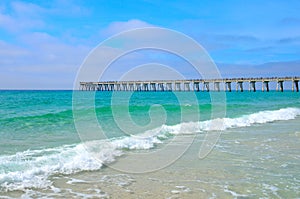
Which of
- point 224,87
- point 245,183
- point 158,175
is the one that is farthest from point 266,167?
point 224,87

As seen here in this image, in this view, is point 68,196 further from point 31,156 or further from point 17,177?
point 31,156

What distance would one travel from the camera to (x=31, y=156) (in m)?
8.99

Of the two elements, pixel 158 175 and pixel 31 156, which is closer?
pixel 158 175

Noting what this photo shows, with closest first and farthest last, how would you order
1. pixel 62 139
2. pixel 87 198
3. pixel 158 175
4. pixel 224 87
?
pixel 87 198 < pixel 158 175 < pixel 62 139 < pixel 224 87

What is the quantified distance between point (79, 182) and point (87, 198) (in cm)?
110

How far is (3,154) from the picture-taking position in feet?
30.9

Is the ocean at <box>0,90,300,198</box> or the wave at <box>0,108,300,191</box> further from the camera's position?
the wave at <box>0,108,300,191</box>

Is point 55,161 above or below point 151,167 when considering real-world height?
above

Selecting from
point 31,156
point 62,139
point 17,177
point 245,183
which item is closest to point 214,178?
point 245,183

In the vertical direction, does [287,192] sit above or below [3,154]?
below

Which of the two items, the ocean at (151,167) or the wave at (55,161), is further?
the wave at (55,161)

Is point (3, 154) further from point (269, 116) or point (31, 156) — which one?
point (269, 116)

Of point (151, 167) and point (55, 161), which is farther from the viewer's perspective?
point (55, 161)

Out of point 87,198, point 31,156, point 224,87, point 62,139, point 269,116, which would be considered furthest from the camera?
point 224,87
